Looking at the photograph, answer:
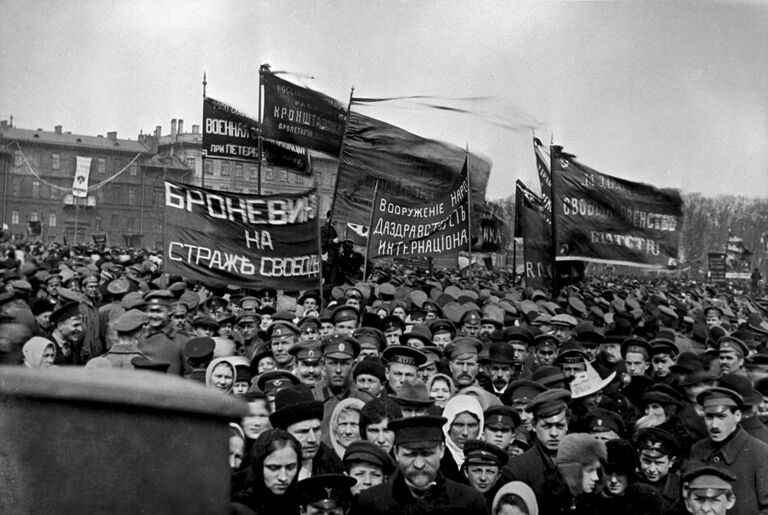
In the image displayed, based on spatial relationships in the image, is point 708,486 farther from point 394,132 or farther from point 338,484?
point 394,132

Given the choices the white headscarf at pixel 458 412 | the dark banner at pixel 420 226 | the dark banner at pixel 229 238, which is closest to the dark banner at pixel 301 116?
the dark banner at pixel 420 226

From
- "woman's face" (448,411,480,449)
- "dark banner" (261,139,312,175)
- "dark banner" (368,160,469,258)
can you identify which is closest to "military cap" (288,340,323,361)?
"woman's face" (448,411,480,449)

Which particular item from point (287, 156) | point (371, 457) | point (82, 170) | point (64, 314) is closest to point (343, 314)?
point (64, 314)

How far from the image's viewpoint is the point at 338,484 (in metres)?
4.45

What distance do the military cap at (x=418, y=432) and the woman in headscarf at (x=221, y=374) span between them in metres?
2.03

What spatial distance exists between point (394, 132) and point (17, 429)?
1510 cm

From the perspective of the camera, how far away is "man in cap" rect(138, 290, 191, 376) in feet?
25.0

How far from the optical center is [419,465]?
4.45 metres

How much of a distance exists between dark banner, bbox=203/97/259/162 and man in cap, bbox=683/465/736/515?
12.9m

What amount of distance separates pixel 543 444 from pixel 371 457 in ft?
3.97

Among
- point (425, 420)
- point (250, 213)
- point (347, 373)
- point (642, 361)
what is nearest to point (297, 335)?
point (347, 373)

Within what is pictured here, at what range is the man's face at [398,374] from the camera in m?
6.95

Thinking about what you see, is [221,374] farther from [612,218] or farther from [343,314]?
[612,218]

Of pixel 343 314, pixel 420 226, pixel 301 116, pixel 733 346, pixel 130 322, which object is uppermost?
pixel 301 116
